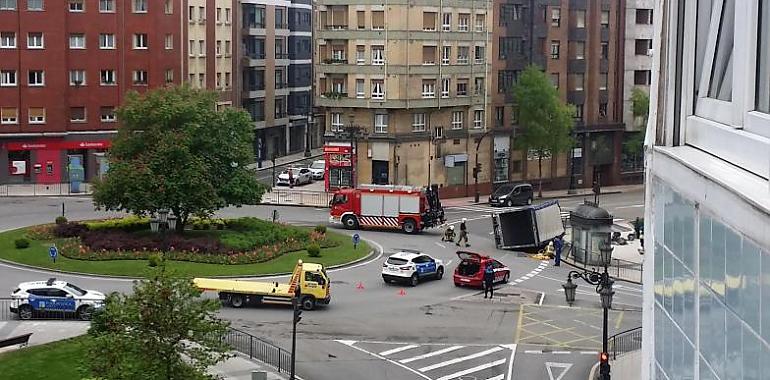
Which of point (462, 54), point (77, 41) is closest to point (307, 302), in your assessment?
point (462, 54)

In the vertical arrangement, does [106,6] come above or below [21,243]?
above

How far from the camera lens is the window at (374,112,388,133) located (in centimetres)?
7419

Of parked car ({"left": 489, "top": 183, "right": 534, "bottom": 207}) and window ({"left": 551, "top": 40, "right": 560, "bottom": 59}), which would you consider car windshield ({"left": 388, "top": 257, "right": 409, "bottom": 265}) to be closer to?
parked car ({"left": 489, "top": 183, "right": 534, "bottom": 207})

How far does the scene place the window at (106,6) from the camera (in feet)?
255

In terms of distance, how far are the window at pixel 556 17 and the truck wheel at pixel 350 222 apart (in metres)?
29.2

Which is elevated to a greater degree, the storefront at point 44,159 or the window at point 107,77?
the window at point 107,77

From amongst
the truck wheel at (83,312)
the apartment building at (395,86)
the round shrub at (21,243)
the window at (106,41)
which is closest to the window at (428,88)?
the apartment building at (395,86)

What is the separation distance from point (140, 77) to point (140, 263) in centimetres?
3403

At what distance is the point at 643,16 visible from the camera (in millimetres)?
88875

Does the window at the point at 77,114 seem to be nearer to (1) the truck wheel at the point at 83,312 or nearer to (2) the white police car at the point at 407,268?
(2) the white police car at the point at 407,268

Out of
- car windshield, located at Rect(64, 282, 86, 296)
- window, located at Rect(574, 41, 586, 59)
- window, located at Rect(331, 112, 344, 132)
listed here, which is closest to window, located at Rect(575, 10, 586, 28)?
window, located at Rect(574, 41, 586, 59)

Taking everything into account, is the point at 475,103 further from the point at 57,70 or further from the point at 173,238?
the point at 173,238

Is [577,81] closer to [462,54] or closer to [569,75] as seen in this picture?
[569,75]

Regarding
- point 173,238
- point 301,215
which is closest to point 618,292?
point 173,238
